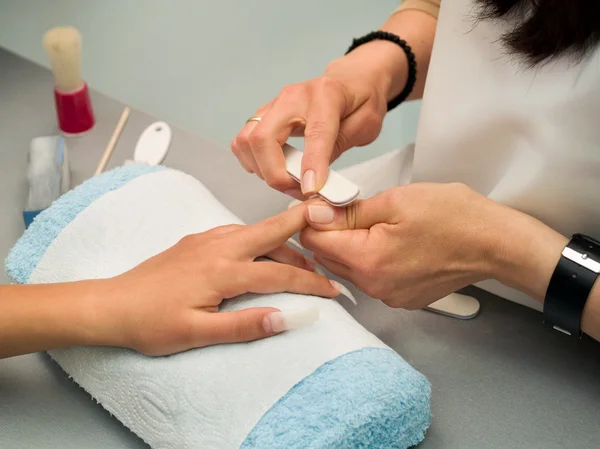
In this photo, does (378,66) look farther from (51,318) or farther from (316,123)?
(51,318)

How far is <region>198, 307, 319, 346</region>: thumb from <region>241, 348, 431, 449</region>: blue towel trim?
53 millimetres

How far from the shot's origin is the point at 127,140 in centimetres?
101

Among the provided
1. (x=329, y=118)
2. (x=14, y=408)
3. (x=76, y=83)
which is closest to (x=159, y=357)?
(x=14, y=408)

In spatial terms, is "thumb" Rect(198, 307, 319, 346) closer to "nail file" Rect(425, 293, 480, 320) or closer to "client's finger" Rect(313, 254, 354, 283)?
"client's finger" Rect(313, 254, 354, 283)

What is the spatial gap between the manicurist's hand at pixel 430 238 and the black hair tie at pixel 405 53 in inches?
10.7

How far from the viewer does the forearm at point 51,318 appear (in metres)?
0.60

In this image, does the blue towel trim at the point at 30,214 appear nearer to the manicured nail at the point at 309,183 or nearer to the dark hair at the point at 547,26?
the manicured nail at the point at 309,183

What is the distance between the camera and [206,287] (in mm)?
594

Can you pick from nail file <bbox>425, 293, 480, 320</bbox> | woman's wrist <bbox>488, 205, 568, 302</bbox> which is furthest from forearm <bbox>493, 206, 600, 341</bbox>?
nail file <bbox>425, 293, 480, 320</bbox>

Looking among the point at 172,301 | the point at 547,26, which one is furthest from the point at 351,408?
the point at 547,26

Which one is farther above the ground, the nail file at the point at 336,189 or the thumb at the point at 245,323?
the nail file at the point at 336,189

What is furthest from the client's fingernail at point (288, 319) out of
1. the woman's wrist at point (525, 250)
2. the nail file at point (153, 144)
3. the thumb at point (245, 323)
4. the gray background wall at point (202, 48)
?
the gray background wall at point (202, 48)

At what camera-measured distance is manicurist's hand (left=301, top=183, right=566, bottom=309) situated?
2.10 feet

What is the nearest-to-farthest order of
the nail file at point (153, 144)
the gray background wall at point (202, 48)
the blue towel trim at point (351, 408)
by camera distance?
the blue towel trim at point (351, 408) < the nail file at point (153, 144) < the gray background wall at point (202, 48)
